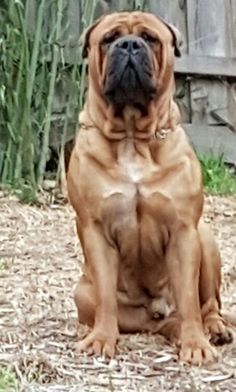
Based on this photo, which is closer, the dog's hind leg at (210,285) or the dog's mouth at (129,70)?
the dog's mouth at (129,70)

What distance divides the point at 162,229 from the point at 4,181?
11.9 feet

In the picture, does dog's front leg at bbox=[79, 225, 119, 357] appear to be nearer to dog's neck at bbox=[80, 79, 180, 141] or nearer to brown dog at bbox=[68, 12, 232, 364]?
brown dog at bbox=[68, 12, 232, 364]

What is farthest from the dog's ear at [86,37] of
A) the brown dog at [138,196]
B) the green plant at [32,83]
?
the green plant at [32,83]

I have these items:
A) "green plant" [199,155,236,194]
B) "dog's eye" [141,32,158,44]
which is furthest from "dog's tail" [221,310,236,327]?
"green plant" [199,155,236,194]

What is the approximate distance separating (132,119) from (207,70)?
4.08 m

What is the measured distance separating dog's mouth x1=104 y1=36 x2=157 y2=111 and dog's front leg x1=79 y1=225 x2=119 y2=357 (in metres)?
0.55

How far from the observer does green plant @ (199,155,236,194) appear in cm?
880

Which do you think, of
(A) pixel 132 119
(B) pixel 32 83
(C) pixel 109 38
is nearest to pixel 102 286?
(A) pixel 132 119

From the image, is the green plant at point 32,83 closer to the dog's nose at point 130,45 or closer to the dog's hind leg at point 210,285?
the dog's hind leg at point 210,285

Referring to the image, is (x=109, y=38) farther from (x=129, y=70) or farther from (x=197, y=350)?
(x=197, y=350)

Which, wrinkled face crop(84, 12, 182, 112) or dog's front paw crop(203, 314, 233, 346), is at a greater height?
wrinkled face crop(84, 12, 182, 112)

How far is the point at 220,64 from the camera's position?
30.3 ft

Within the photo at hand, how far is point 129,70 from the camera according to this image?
16.6ft

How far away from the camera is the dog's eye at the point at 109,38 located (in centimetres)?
517
